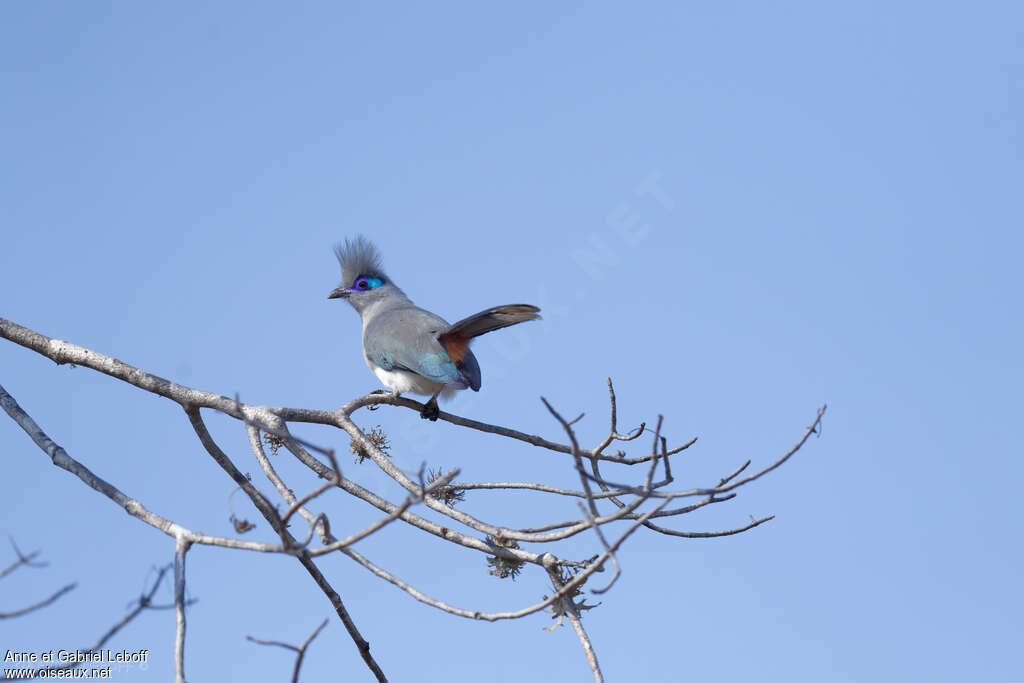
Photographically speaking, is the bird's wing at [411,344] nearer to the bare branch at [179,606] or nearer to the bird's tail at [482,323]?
the bird's tail at [482,323]

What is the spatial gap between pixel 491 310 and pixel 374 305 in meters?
2.85

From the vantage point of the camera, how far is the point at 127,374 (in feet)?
16.4

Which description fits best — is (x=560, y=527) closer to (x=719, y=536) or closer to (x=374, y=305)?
(x=719, y=536)

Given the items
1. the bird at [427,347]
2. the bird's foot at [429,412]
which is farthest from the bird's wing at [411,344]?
the bird's foot at [429,412]

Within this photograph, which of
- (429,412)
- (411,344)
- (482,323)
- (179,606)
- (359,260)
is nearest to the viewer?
(179,606)

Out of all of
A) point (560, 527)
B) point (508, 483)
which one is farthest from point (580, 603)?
point (508, 483)

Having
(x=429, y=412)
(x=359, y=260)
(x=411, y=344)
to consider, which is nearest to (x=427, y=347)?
(x=411, y=344)

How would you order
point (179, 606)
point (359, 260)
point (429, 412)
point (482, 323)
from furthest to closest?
point (359, 260) < point (429, 412) < point (482, 323) < point (179, 606)

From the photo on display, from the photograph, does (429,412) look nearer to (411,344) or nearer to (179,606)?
(411,344)

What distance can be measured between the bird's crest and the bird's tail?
92.8 inches

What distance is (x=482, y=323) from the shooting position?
670 centimetres

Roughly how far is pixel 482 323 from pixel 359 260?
2894mm

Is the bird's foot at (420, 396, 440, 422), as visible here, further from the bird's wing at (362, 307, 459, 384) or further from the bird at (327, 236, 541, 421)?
the bird's wing at (362, 307, 459, 384)

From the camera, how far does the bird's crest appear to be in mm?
9203
